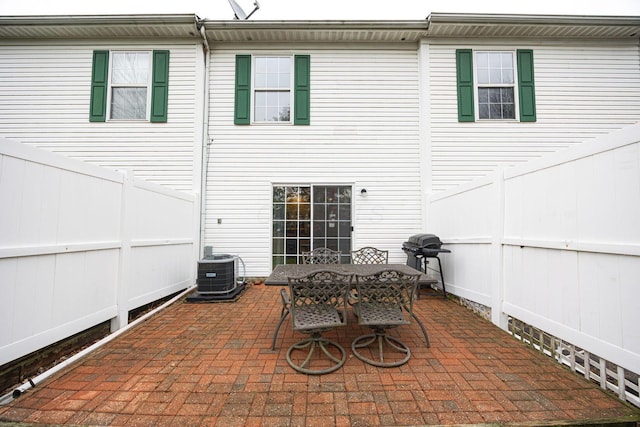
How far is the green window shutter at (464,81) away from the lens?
225 inches

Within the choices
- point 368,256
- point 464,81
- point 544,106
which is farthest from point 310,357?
point 544,106

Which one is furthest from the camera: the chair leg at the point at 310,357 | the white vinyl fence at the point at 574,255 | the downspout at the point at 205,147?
the downspout at the point at 205,147

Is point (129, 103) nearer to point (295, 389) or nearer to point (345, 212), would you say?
point (345, 212)

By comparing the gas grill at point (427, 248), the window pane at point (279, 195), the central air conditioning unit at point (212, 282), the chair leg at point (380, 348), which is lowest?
the chair leg at point (380, 348)

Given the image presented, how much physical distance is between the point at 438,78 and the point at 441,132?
1.21m

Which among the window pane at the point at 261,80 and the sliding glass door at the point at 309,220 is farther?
the window pane at the point at 261,80

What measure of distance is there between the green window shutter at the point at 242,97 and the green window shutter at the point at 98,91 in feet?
9.30

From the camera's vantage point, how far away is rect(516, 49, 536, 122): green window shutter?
18.6 feet

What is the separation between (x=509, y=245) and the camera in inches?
124

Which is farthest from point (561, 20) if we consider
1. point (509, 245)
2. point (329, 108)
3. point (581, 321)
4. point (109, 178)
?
point (109, 178)

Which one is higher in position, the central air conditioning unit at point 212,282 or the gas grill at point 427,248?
the gas grill at point 427,248

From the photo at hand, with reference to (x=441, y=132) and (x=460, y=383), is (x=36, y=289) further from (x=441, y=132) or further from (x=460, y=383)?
(x=441, y=132)

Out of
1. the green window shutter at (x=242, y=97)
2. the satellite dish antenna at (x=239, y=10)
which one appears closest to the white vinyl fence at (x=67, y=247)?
the green window shutter at (x=242, y=97)

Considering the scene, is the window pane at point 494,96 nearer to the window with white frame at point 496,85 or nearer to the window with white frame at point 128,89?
the window with white frame at point 496,85
